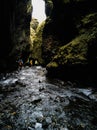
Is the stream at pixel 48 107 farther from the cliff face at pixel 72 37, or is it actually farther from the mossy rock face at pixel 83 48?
the mossy rock face at pixel 83 48

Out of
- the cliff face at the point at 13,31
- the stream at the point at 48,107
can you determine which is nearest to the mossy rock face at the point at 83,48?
the stream at the point at 48,107

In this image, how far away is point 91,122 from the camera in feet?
29.7

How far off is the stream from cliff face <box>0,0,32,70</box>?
1061 centimetres

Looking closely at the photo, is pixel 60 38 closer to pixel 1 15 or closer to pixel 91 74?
pixel 1 15

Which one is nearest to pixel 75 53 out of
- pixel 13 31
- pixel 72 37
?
pixel 72 37

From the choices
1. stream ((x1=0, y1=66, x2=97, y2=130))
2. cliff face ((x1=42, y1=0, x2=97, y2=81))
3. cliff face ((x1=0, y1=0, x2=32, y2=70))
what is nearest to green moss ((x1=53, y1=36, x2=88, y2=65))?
cliff face ((x1=42, y1=0, x2=97, y2=81))

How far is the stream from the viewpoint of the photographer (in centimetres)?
879

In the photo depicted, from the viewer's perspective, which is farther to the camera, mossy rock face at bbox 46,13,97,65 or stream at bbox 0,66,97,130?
mossy rock face at bbox 46,13,97,65

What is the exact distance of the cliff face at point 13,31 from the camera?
76.2 feet

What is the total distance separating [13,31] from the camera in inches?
1105

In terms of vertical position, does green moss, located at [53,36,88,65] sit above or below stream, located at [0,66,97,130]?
above

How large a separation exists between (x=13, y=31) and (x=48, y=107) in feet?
64.2

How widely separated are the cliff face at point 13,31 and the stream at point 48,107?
10.6 m

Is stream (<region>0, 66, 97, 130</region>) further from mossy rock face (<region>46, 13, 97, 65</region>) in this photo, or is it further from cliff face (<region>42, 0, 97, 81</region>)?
mossy rock face (<region>46, 13, 97, 65</region>)
